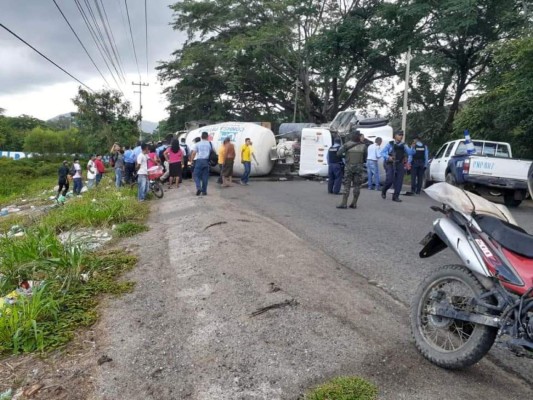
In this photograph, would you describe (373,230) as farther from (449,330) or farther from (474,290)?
(474,290)

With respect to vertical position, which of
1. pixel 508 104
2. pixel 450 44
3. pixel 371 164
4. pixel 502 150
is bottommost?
pixel 371 164

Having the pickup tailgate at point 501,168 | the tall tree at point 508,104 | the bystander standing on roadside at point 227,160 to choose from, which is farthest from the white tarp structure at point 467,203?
the tall tree at point 508,104

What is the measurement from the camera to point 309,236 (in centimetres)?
747

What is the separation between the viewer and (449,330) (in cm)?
342

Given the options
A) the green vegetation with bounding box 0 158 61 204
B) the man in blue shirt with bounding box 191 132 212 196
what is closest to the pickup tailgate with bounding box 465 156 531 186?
the man in blue shirt with bounding box 191 132 212 196

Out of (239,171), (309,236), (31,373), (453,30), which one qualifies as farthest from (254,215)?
(453,30)

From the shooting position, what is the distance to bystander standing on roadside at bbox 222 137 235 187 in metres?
15.3

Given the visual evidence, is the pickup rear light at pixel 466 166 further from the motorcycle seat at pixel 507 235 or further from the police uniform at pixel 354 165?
the motorcycle seat at pixel 507 235

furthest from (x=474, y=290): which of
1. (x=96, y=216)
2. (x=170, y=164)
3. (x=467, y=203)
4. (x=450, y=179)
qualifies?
(x=170, y=164)

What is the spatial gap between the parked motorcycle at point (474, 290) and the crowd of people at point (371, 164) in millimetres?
6609

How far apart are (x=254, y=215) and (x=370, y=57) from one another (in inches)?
788

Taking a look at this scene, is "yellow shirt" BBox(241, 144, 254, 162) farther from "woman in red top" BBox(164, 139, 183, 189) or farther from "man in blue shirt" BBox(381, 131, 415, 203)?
"man in blue shirt" BBox(381, 131, 415, 203)

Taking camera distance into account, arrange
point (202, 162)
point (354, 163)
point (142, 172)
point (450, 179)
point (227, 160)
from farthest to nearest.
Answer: point (227, 160) → point (450, 179) → point (202, 162) → point (142, 172) → point (354, 163)

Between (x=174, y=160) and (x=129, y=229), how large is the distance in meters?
7.33
